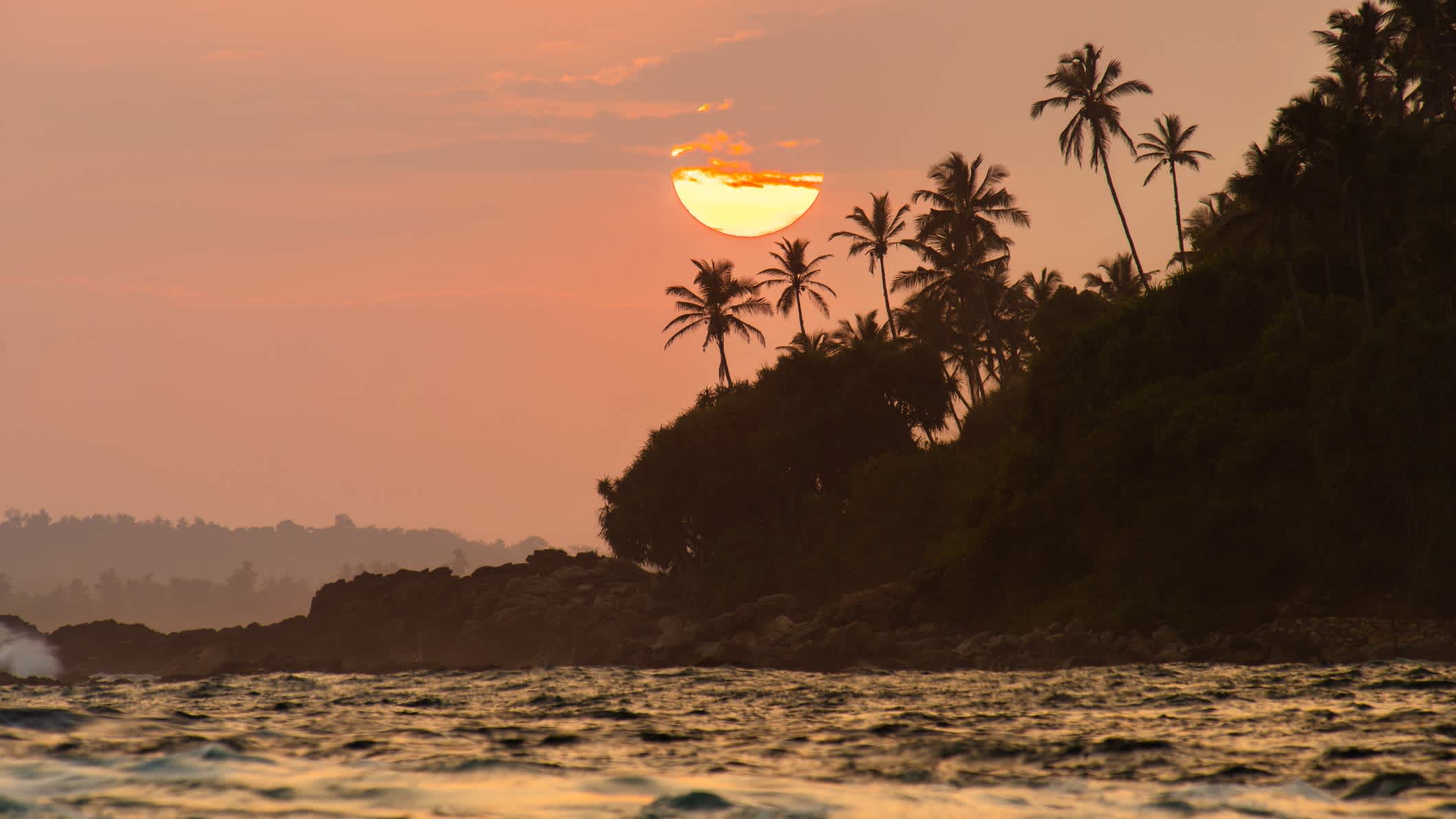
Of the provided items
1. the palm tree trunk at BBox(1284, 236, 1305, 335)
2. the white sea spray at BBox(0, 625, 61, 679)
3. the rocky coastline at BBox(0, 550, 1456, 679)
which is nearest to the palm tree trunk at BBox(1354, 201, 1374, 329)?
the palm tree trunk at BBox(1284, 236, 1305, 335)

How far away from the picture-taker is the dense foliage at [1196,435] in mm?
36688

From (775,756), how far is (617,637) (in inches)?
2307

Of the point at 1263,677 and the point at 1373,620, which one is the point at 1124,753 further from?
the point at 1373,620

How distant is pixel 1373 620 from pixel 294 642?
6526 centimetres

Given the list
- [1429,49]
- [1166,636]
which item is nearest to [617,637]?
[1166,636]

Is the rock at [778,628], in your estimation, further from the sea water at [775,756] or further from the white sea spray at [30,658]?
the white sea spray at [30,658]

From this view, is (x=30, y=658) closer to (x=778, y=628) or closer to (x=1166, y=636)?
(x=778, y=628)

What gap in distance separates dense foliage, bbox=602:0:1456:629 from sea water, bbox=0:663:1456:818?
48.6ft

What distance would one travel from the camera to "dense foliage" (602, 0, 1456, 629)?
120ft

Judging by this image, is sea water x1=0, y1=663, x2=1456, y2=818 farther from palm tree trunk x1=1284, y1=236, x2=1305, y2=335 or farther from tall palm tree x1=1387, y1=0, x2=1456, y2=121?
tall palm tree x1=1387, y1=0, x2=1456, y2=121

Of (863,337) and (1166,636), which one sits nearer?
(1166,636)

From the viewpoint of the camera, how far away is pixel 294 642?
265 ft

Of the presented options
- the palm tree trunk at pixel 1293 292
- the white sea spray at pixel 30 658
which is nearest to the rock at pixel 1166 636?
the palm tree trunk at pixel 1293 292

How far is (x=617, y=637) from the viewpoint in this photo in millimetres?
70562
